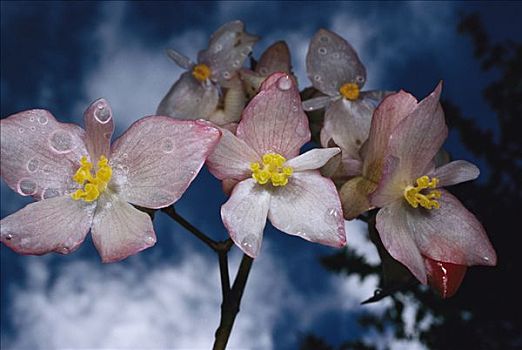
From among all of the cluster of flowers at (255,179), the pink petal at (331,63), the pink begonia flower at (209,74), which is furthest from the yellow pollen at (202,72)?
the cluster of flowers at (255,179)

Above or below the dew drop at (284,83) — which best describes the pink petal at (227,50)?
below

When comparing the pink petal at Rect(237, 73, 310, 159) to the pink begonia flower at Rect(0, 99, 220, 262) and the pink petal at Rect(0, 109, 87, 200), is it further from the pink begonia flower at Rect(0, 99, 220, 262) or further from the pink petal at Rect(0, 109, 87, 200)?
the pink petal at Rect(0, 109, 87, 200)

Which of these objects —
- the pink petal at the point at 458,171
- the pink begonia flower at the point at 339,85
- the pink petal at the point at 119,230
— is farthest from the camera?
the pink begonia flower at the point at 339,85

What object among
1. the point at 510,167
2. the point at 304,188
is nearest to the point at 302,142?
the point at 304,188

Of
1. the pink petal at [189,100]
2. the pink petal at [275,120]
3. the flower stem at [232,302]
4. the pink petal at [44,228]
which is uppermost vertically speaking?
the pink petal at [275,120]

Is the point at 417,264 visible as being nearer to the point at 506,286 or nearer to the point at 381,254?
the point at 381,254

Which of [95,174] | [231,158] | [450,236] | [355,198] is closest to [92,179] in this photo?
[95,174]

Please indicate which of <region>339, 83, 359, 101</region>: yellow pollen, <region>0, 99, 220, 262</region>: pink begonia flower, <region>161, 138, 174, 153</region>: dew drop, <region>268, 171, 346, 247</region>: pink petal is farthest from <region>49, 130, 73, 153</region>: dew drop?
<region>339, 83, 359, 101</region>: yellow pollen

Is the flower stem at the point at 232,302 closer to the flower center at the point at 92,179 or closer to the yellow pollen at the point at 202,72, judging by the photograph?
the flower center at the point at 92,179
